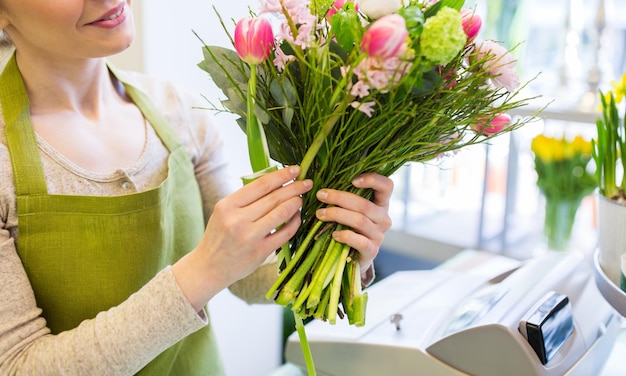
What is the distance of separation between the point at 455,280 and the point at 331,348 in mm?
328

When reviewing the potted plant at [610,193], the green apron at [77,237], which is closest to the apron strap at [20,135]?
the green apron at [77,237]

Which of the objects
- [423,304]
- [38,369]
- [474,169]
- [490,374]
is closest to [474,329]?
[490,374]

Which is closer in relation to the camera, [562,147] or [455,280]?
[455,280]

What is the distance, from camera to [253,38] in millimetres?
695

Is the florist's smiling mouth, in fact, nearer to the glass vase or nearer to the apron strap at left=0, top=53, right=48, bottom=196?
the apron strap at left=0, top=53, right=48, bottom=196

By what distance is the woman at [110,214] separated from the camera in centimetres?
83

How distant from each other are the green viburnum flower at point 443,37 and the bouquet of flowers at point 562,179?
151 centimetres

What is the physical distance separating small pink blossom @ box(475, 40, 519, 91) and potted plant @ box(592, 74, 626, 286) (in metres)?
0.42

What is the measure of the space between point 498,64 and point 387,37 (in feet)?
0.64

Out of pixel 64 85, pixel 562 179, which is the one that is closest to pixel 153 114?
pixel 64 85

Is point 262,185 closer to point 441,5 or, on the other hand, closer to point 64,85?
point 441,5

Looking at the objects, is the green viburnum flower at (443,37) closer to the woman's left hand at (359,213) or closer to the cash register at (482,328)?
the woman's left hand at (359,213)

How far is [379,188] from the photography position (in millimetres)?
827

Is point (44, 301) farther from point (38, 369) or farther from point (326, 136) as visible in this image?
point (326, 136)
